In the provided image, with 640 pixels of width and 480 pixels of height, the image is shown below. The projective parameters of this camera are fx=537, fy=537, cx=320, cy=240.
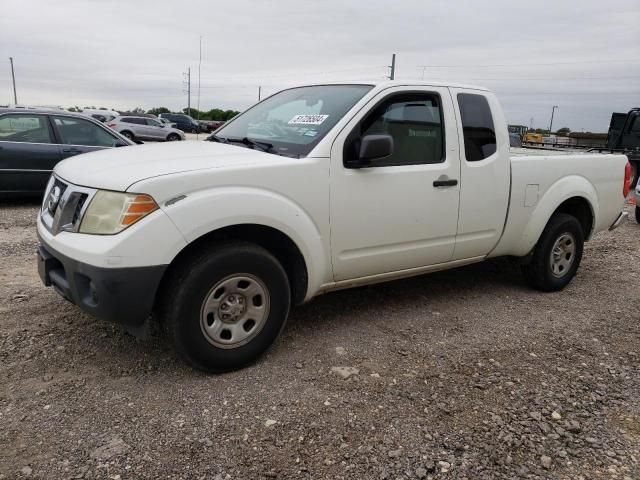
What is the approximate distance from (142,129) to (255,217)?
27.1m

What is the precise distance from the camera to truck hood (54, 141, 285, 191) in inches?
113

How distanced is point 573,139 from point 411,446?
75.0ft

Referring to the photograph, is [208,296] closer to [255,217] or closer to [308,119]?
[255,217]

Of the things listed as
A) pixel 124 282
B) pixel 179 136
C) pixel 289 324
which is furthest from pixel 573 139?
pixel 124 282

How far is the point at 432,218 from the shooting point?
154 inches

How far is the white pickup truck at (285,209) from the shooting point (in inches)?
110

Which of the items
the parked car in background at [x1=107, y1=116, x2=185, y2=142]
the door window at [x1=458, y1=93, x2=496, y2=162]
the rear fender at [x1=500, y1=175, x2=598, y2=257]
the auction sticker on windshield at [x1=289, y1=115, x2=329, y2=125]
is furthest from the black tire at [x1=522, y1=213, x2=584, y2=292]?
the parked car in background at [x1=107, y1=116, x2=185, y2=142]

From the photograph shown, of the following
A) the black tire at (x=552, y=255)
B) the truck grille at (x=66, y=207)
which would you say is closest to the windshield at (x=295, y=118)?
the truck grille at (x=66, y=207)

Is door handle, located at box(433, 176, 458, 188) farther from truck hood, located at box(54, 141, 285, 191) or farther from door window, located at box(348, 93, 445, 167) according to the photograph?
truck hood, located at box(54, 141, 285, 191)

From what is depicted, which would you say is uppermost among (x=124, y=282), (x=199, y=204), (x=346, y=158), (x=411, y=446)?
(x=346, y=158)

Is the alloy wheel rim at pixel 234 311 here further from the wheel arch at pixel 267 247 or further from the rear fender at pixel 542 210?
the rear fender at pixel 542 210

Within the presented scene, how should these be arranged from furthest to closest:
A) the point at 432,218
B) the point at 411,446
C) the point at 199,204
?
the point at 432,218
the point at 199,204
the point at 411,446

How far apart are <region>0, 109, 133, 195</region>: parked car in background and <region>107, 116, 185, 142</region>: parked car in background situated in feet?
65.0

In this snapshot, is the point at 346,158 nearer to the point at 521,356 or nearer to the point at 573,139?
the point at 521,356
